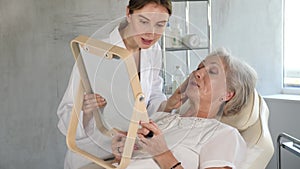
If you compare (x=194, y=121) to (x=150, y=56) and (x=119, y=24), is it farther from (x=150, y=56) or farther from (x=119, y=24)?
(x=119, y=24)

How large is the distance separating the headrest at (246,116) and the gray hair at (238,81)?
18 mm

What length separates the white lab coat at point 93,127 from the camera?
4.23 feet

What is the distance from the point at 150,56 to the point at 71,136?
18.0 inches

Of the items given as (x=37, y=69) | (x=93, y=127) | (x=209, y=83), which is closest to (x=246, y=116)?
(x=209, y=83)

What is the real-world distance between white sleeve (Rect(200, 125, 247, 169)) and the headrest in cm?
12

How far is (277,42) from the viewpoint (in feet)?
9.43

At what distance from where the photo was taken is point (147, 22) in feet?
4.00

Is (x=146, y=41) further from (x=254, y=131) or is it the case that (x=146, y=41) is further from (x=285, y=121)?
(x=285, y=121)

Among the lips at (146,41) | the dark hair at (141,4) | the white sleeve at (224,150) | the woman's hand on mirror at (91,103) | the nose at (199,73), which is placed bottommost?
the white sleeve at (224,150)

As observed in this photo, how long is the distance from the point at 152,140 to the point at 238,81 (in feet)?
1.82

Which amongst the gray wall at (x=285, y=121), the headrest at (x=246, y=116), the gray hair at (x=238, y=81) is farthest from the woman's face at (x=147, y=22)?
the gray wall at (x=285, y=121)

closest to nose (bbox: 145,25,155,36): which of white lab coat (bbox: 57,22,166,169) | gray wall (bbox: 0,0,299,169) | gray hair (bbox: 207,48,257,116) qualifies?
white lab coat (bbox: 57,22,166,169)

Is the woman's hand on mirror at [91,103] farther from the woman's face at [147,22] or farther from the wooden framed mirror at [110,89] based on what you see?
the woman's face at [147,22]

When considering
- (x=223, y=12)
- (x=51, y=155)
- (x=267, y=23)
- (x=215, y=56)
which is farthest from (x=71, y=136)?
(x=267, y=23)
